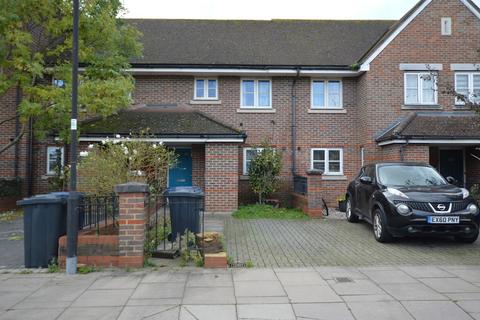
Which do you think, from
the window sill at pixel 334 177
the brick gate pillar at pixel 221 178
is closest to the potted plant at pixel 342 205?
the window sill at pixel 334 177

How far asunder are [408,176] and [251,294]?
5600 mm

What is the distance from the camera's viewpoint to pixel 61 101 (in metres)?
10.2

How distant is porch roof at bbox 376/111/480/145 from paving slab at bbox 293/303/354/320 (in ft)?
30.9

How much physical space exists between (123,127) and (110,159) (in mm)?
5426

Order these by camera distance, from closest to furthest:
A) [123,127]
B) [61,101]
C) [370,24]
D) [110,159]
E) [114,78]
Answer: [110,159] < [61,101] < [114,78] < [123,127] < [370,24]

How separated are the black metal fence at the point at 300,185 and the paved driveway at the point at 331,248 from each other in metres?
2.89

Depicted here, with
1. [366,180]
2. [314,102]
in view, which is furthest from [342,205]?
[366,180]

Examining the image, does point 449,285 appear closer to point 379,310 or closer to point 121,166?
point 379,310

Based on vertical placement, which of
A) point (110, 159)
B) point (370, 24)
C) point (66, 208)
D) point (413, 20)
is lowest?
point (66, 208)

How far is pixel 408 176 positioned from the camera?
880 cm

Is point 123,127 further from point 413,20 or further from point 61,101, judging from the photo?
point 413,20

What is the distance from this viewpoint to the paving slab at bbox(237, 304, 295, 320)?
4180mm

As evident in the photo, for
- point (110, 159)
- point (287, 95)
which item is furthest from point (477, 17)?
point (110, 159)

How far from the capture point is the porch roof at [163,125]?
12.9 metres
